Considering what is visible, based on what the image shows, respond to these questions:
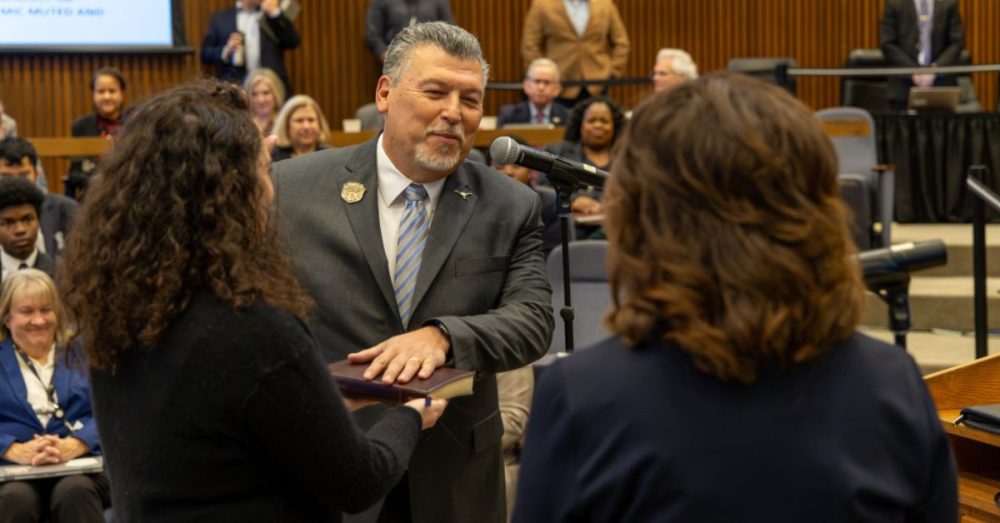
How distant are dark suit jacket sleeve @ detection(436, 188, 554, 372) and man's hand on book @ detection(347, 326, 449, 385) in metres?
0.04

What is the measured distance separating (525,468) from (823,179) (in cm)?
42

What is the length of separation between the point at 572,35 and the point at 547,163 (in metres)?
6.80

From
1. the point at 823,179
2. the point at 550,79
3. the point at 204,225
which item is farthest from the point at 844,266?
the point at 550,79

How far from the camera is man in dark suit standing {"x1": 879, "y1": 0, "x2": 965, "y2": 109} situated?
9195mm

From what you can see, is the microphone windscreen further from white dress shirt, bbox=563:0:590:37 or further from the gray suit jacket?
white dress shirt, bbox=563:0:590:37

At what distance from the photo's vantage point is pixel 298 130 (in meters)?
6.50

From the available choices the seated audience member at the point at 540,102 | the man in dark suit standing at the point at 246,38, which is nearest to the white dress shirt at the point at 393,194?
the seated audience member at the point at 540,102

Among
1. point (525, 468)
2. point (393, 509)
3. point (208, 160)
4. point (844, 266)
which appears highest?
point (208, 160)

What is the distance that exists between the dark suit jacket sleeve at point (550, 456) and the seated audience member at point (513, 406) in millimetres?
2744

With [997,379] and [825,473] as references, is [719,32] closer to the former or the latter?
[997,379]

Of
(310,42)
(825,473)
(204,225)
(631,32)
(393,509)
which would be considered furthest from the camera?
(631,32)

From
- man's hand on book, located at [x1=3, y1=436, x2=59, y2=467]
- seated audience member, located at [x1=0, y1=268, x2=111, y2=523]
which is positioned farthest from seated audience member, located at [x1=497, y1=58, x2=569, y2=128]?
man's hand on book, located at [x1=3, y1=436, x2=59, y2=467]

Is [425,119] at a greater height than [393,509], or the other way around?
[425,119]

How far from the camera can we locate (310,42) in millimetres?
10203
